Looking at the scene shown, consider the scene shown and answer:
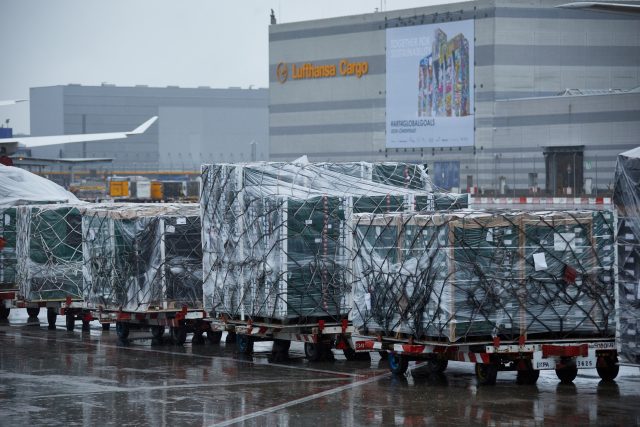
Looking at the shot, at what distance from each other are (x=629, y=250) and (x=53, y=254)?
1475cm

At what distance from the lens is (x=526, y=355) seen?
16453mm

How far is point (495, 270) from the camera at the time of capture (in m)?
16.5

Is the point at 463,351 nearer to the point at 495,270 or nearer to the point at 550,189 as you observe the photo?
the point at 495,270

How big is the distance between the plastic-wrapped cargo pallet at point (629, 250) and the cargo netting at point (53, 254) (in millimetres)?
14184

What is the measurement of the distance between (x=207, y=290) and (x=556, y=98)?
4863 cm

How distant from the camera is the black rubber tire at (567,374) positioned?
1692cm

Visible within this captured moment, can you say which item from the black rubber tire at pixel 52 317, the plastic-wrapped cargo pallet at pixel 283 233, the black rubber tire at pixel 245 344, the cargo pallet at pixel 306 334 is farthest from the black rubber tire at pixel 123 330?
the cargo pallet at pixel 306 334

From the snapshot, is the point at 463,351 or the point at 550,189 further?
the point at 550,189

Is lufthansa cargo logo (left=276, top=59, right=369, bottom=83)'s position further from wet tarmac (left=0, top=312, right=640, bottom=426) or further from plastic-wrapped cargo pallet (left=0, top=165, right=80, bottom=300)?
wet tarmac (left=0, top=312, right=640, bottom=426)

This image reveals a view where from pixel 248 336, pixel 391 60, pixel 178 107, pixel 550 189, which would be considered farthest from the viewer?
pixel 178 107

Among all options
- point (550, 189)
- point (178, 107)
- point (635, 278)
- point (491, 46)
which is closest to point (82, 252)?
point (635, 278)

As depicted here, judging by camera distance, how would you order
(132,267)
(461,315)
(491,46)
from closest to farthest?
1. (461,315)
2. (132,267)
3. (491,46)

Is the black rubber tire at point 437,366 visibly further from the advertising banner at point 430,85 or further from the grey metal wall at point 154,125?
the grey metal wall at point 154,125

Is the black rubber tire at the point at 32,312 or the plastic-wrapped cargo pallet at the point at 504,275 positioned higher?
the plastic-wrapped cargo pallet at the point at 504,275
